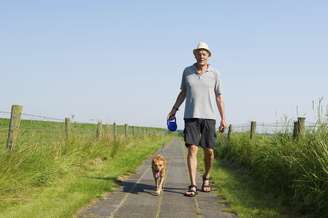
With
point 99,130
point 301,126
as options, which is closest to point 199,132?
point 301,126

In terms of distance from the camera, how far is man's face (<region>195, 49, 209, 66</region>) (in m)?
8.05

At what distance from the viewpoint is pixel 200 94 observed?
8.12 metres

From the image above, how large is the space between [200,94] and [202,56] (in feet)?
2.11

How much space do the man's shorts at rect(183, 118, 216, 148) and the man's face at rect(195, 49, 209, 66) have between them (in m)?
0.97

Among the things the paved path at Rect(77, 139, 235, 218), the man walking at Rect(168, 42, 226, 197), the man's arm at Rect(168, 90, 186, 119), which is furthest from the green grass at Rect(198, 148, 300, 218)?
the man's arm at Rect(168, 90, 186, 119)

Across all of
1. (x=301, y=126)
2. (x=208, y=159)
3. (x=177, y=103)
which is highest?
(x=177, y=103)

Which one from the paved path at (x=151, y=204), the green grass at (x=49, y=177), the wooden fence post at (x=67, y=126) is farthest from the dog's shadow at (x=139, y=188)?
the wooden fence post at (x=67, y=126)

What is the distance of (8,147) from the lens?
28.1 feet

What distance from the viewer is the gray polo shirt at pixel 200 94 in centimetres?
810

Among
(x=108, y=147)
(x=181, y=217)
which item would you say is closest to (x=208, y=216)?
(x=181, y=217)

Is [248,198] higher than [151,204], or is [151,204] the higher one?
[248,198]

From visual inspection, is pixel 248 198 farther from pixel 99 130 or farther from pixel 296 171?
pixel 99 130

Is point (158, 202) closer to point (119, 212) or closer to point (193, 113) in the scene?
point (119, 212)

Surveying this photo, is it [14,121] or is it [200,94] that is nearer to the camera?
[200,94]
